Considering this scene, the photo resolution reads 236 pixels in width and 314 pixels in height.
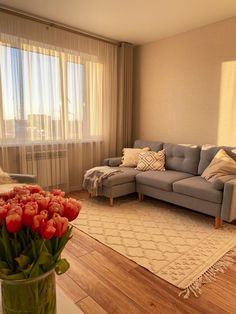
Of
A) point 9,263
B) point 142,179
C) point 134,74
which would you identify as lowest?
point 142,179

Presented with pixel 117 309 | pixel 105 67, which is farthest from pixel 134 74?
pixel 117 309

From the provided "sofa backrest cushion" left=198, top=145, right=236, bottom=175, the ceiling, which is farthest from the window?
"sofa backrest cushion" left=198, top=145, right=236, bottom=175

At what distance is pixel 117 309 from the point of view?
159 cm

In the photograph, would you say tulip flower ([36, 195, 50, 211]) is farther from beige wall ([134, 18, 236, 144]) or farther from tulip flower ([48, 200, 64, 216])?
beige wall ([134, 18, 236, 144])

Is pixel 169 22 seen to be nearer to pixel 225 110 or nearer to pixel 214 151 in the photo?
pixel 225 110

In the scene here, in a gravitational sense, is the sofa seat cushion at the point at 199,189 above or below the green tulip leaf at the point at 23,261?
below

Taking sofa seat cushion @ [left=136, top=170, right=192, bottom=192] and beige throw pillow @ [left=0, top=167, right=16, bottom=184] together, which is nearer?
beige throw pillow @ [left=0, top=167, right=16, bottom=184]

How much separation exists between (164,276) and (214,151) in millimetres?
2010

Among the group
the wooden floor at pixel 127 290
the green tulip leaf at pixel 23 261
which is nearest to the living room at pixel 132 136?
the wooden floor at pixel 127 290

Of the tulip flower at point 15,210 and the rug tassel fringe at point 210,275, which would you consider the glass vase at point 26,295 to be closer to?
the tulip flower at point 15,210

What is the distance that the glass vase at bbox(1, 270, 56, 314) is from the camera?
71 centimetres

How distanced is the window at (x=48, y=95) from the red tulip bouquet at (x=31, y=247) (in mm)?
2890

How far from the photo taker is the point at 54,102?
12.2 ft

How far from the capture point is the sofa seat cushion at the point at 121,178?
10.9ft
